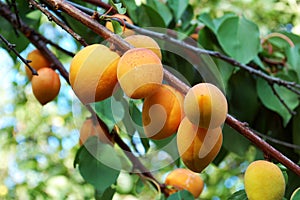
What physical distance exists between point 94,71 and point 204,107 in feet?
0.36

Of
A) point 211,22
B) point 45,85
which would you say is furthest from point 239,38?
point 45,85

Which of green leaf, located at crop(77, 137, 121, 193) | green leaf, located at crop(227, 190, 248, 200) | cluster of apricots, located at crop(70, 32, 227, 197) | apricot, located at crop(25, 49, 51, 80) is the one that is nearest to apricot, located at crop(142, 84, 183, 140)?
cluster of apricots, located at crop(70, 32, 227, 197)

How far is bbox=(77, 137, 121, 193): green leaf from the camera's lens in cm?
76

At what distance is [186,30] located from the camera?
1.08 metres

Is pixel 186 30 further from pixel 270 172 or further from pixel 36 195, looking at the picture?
pixel 36 195

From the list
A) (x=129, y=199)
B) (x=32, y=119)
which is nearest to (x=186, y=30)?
(x=129, y=199)

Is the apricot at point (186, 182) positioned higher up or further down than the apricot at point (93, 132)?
further down

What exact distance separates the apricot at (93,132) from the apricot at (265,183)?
35 cm

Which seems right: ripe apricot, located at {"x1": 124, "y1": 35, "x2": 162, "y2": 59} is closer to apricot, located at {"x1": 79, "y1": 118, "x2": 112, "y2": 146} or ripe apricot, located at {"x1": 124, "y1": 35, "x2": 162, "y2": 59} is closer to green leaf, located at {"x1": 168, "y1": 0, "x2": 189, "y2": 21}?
apricot, located at {"x1": 79, "y1": 118, "x2": 112, "y2": 146}

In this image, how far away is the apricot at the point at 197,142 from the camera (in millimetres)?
442

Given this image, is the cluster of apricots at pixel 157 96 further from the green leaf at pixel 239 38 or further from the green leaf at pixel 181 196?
the green leaf at pixel 239 38

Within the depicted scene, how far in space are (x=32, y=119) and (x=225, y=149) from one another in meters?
2.04

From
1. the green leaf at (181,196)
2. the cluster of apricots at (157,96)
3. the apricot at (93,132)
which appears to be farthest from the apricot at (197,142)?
the apricot at (93,132)

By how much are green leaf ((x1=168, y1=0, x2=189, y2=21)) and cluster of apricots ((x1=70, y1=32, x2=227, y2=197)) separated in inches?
22.1
